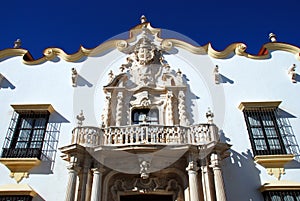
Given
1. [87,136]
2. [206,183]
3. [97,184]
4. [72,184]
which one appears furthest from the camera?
[87,136]

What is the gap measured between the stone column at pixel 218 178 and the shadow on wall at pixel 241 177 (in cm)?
112

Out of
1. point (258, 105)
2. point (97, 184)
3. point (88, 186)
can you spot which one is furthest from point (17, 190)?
point (258, 105)

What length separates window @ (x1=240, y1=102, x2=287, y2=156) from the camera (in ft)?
34.8

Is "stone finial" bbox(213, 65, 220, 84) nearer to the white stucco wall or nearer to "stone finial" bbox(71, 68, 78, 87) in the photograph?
the white stucco wall

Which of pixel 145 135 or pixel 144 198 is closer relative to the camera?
pixel 145 135

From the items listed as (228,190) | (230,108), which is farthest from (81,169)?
(230,108)

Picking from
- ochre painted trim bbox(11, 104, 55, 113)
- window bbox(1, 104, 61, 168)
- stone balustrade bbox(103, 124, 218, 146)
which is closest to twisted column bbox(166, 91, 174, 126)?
stone balustrade bbox(103, 124, 218, 146)

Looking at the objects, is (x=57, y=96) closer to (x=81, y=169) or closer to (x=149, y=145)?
(x=81, y=169)

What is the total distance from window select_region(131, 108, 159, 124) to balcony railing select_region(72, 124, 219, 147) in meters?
1.75

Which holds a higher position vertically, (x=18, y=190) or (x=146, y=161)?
(x=146, y=161)

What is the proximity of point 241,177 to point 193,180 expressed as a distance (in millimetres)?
2246

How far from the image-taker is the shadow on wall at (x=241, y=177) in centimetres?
957

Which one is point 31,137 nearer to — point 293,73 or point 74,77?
point 74,77

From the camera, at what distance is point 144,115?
11.6 metres
